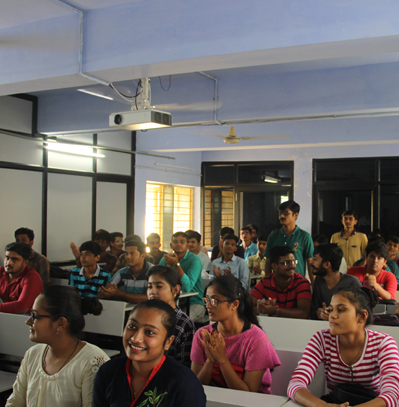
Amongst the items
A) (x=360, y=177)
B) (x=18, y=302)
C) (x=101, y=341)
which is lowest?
(x=101, y=341)

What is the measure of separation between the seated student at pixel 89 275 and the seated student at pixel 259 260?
9.36ft

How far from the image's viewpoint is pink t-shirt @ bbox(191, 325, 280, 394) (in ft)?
6.91

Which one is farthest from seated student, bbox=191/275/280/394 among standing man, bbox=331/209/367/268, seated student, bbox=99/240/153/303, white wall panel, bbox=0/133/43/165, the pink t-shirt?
white wall panel, bbox=0/133/43/165

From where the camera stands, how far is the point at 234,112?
5320 mm

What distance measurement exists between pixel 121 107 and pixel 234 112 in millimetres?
1649

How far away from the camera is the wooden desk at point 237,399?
1.77 m

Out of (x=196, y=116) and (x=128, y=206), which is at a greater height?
(x=196, y=116)

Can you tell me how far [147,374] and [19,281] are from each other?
2.59 meters

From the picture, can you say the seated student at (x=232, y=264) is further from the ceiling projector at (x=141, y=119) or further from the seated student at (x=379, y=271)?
the ceiling projector at (x=141, y=119)

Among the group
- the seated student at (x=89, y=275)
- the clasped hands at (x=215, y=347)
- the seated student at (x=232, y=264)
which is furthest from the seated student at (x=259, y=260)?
→ the clasped hands at (x=215, y=347)

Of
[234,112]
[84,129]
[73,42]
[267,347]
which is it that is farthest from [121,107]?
[267,347]

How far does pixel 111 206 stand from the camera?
8.30m

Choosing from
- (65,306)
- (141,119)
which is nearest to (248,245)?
(141,119)

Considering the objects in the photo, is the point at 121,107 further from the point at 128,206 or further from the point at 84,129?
the point at 128,206
